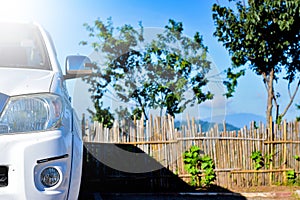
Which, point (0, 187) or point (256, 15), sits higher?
point (256, 15)

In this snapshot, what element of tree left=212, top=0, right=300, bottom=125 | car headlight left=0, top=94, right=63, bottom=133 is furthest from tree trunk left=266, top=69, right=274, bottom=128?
car headlight left=0, top=94, right=63, bottom=133

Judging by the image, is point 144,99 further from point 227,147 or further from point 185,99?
point 227,147

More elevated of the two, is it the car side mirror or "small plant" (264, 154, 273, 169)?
the car side mirror

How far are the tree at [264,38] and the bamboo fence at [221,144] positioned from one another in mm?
1530

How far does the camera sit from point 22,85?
197 centimetres

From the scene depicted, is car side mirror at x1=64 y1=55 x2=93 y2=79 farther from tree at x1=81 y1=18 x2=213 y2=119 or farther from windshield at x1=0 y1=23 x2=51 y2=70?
tree at x1=81 y1=18 x2=213 y2=119

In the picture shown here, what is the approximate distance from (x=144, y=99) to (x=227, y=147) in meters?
2.55

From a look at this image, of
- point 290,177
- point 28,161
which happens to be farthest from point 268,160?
point 28,161

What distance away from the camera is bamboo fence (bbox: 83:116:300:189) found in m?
7.68

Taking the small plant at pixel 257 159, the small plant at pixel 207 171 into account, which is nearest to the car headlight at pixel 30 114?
the small plant at pixel 207 171

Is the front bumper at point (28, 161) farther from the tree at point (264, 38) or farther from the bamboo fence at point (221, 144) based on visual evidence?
the tree at point (264, 38)

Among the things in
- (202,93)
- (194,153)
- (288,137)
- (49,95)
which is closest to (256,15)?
(202,93)

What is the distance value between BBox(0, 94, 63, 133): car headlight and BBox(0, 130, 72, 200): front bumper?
0.16ft

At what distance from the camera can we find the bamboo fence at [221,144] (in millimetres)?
7680
